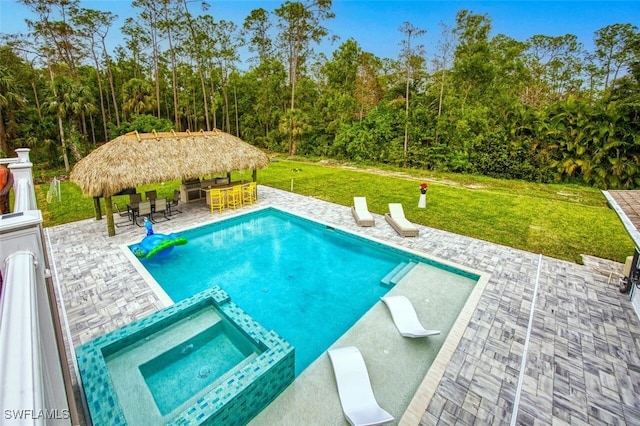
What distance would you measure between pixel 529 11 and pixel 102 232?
2491 centimetres

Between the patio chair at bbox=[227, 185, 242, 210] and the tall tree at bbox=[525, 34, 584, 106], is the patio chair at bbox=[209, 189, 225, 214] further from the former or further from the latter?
the tall tree at bbox=[525, 34, 584, 106]

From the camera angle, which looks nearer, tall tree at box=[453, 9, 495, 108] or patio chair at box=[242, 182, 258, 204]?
patio chair at box=[242, 182, 258, 204]

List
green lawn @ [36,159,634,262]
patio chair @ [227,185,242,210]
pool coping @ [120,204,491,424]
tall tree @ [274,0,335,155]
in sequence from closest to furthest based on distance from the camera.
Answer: pool coping @ [120,204,491,424]
green lawn @ [36,159,634,262]
patio chair @ [227,185,242,210]
tall tree @ [274,0,335,155]

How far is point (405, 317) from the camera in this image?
5355 mm

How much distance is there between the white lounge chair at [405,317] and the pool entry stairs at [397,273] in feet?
3.11

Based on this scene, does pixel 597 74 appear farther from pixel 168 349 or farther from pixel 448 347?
pixel 168 349

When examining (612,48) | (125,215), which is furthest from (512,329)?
(612,48)

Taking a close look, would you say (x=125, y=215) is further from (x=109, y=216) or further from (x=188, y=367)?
(x=188, y=367)

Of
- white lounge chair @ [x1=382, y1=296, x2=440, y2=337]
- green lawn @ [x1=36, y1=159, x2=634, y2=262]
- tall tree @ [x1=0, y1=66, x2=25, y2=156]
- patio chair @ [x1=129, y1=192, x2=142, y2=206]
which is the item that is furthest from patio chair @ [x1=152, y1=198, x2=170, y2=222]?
tall tree @ [x1=0, y1=66, x2=25, y2=156]

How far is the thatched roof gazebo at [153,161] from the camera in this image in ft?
27.8

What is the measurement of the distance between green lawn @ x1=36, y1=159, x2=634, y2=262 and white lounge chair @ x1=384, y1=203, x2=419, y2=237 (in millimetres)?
764

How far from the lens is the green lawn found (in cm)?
880

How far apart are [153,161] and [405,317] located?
860 cm

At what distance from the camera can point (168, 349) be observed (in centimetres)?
455
